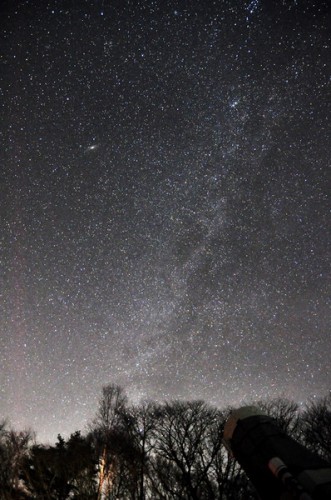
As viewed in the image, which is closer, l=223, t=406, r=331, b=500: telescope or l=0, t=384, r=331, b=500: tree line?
l=223, t=406, r=331, b=500: telescope

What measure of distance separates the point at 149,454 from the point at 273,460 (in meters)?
18.2

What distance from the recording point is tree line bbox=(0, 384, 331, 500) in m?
17.2

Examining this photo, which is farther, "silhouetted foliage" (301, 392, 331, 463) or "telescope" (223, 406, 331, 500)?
"silhouetted foliage" (301, 392, 331, 463)

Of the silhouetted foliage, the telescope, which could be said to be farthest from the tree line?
the telescope

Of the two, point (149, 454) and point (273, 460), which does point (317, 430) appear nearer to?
point (149, 454)

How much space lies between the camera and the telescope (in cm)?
595

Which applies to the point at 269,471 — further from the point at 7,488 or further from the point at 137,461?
the point at 137,461

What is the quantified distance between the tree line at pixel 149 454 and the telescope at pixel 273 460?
10.5 m

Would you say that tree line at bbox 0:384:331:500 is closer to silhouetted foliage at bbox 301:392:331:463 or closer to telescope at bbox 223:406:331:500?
silhouetted foliage at bbox 301:392:331:463

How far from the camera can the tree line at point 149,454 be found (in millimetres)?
17203

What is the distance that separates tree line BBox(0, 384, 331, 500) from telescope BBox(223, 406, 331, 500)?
414 inches

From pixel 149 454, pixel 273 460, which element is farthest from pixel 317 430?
pixel 273 460

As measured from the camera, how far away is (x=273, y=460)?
6.61 m

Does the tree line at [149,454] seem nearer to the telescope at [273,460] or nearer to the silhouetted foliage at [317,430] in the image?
the silhouetted foliage at [317,430]
